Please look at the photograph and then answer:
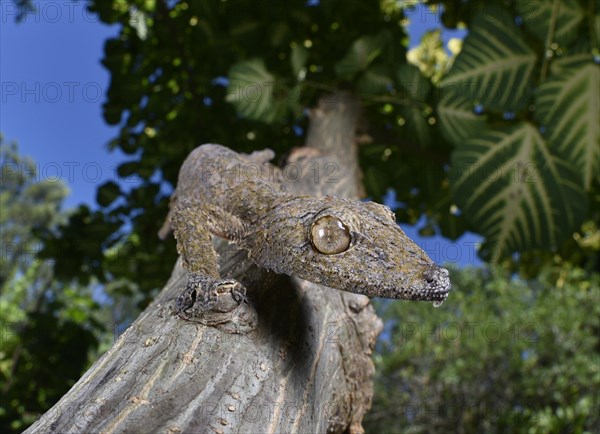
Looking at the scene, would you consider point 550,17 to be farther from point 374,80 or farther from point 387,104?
point 387,104

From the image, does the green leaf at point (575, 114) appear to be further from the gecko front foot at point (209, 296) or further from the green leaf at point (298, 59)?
the gecko front foot at point (209, 296)

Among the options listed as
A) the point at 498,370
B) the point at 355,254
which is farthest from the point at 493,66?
the point at 498,370

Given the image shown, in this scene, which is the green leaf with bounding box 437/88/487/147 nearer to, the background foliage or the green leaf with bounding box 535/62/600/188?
the background foliage

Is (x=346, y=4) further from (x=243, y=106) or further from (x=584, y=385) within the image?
(x=584, y=385)

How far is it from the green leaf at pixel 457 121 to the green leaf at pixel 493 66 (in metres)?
0.22

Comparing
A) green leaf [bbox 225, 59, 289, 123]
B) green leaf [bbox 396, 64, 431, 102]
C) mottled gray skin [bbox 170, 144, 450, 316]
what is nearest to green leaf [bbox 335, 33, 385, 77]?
green leaf [bbox 396, 64, 431, 102]

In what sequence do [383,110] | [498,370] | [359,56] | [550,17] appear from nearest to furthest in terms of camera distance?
1. [550,17]
2. [359,56]
3. [383,110]
4. [498,370]

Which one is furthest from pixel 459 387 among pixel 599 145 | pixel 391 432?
pixel 599 145

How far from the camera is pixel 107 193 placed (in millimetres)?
3895

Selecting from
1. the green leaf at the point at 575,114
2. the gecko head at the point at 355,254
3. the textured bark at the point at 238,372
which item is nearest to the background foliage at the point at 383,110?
the green leaf at the point at 575,114

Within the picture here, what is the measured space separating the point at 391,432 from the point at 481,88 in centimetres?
590

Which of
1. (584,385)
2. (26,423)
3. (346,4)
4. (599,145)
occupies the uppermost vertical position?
(346,4)

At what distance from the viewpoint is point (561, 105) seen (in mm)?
2617

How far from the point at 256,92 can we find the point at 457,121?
3.71ft
